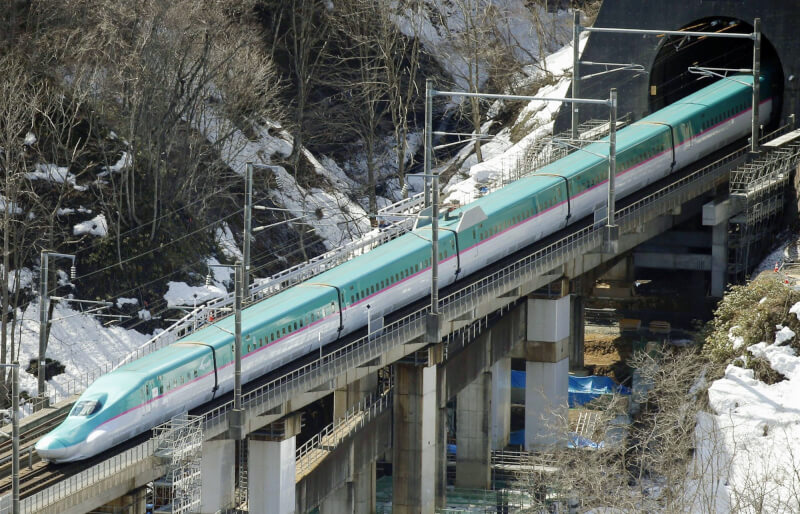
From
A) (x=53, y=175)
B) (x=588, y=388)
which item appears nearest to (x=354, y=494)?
(x=588, y=388)

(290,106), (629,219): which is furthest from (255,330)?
(290,106)

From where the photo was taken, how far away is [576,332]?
273ft

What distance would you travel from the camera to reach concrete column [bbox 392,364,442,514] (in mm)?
65062

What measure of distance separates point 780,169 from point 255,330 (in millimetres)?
35410

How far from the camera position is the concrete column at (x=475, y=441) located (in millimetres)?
73312

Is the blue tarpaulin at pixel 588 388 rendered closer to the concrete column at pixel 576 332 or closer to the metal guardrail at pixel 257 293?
the concrete column at pixel 576 332

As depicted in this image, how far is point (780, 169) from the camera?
262 feet

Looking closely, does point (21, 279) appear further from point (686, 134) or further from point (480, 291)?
point (686, 134)

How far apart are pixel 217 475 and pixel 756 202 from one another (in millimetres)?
36501

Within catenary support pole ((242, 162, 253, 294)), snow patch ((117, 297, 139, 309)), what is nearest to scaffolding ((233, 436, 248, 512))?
catenary support pole ((242, 162, 253, 294))

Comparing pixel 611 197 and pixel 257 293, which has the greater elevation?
pixel 611 197

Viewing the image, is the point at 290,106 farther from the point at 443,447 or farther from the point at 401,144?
the point at 443,447

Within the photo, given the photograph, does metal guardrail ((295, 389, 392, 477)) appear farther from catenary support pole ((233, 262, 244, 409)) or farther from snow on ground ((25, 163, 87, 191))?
snow on ground ((25, 163, 87, 191))

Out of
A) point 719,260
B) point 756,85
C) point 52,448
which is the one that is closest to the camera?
point 52,448
